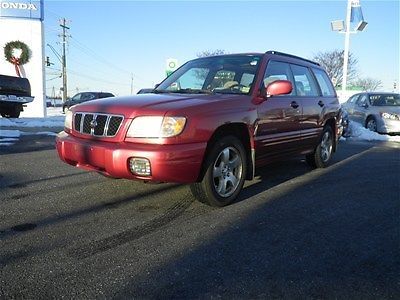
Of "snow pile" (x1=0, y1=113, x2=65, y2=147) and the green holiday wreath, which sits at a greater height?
the green holiday wreath

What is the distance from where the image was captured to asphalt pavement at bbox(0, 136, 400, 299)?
2688mm

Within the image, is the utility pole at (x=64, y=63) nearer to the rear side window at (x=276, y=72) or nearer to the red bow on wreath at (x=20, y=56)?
the red bow on wreath at (x=20, y=56)

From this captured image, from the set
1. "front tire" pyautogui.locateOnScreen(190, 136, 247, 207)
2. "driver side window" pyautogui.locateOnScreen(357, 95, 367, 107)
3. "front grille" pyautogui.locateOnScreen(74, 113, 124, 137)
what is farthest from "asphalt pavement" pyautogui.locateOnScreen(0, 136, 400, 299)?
"driver side window" pyautogui.locateOnScreen(357, 95, 367, 107)

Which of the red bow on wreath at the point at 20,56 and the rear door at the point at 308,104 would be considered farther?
the red bow on wreath at the point at 20,56

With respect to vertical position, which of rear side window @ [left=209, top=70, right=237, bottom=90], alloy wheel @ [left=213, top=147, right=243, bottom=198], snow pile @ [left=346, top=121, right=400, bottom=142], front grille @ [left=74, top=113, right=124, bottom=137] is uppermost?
rear side window @ [left=209, top=70, right=237, bottom=90]

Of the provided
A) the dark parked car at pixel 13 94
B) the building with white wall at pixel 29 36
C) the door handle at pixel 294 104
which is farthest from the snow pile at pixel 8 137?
the building with white wall at pixel 29 36

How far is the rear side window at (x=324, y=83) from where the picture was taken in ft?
22.4

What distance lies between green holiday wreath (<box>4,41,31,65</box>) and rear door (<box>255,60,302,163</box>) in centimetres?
1804

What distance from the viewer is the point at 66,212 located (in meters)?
4.11

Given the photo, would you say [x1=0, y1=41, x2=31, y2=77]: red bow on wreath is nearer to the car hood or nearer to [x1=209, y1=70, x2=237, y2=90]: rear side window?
the car hood

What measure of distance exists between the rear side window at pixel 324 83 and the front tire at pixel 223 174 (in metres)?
2.85

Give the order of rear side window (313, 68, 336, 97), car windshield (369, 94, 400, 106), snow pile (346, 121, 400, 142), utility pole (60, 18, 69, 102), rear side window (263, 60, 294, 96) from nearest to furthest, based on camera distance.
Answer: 1. rear side window (263, 60, 294, 96)
2. rear side window (313, 68, 336, 97)
3. snow pile (346, 121, 400, 142)
4. car windshield (369, 94, 400, 106)
5. utility pole (60, 18, 69, 102)

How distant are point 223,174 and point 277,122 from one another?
1.20 meters

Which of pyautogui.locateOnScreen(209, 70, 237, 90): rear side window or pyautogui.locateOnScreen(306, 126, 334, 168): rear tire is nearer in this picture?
pyautogui.locateOnScreen(209, 70, 237, 90): rear side window
